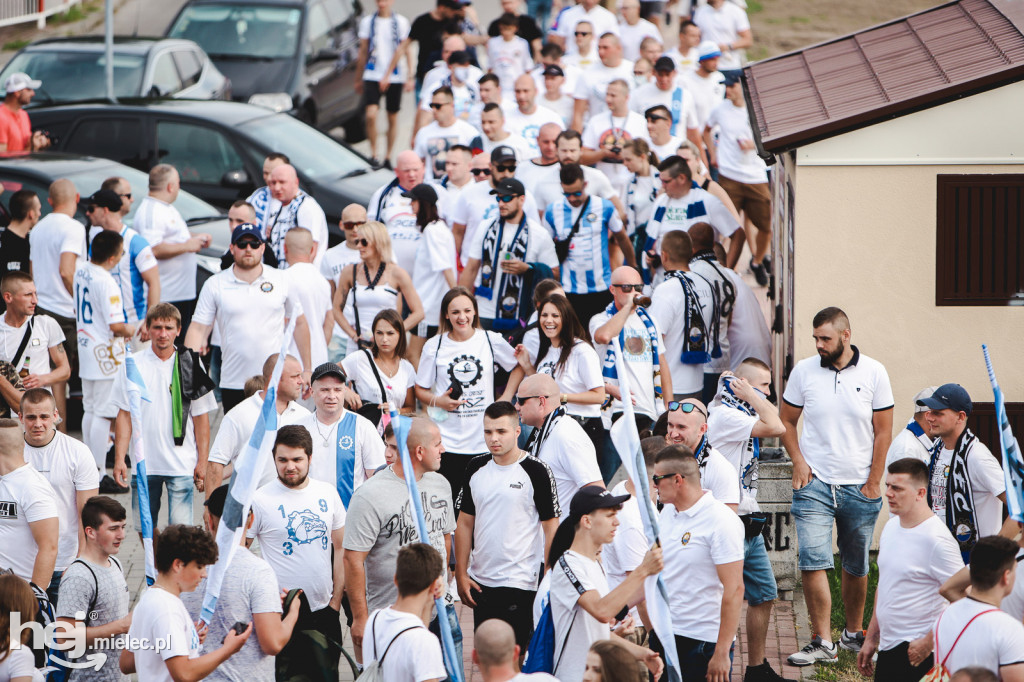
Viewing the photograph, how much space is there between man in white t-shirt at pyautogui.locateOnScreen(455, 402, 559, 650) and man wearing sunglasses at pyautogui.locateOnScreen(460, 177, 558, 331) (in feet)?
11.0

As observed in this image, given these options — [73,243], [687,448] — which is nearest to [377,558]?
[687,448]

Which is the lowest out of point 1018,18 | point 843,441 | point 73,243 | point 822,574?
point 822,574

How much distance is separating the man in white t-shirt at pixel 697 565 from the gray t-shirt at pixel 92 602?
270cm

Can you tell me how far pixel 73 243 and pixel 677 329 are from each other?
4.87 m

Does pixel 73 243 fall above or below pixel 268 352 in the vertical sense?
above

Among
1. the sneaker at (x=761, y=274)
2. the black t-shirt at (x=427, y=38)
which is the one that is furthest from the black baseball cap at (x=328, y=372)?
the black t-shirt at (x=427, y=38)

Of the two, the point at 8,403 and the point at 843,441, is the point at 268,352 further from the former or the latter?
the point at 843,441

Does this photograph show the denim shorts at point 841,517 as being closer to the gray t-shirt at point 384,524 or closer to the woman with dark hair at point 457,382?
the woman with dark hair at point 457,382

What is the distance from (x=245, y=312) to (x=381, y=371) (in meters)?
1.32

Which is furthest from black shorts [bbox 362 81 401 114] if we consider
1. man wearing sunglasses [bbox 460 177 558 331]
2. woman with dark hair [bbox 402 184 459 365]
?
man wearing sunglasses [bbox 460 177 558 331]

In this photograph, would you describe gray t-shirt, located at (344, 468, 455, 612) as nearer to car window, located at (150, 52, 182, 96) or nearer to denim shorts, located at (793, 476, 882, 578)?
denim shorts, located at (793, 476, 882, 578)

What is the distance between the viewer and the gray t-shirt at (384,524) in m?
6.71

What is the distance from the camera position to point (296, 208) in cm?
1129

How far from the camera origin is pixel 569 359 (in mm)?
8664
